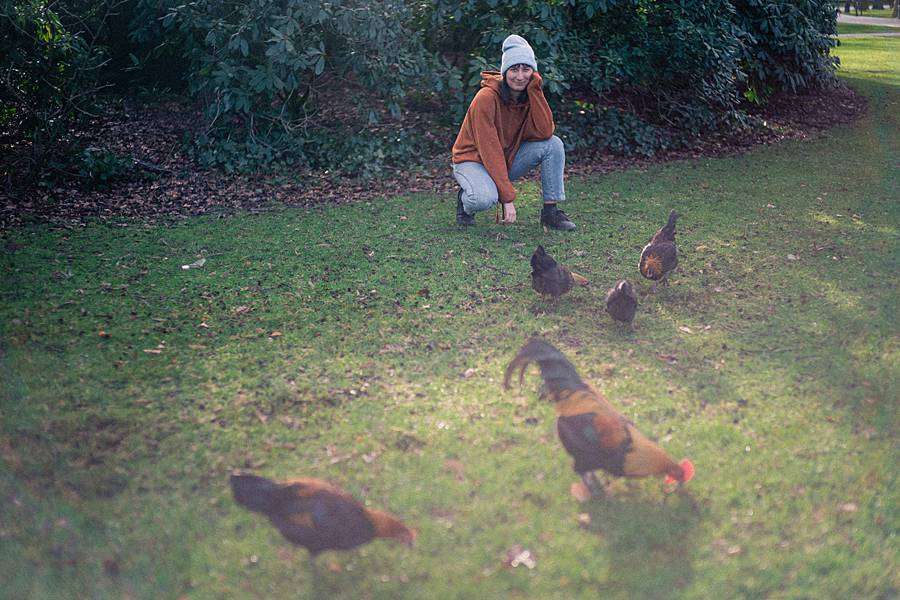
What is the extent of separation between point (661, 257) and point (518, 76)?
200 centimetres

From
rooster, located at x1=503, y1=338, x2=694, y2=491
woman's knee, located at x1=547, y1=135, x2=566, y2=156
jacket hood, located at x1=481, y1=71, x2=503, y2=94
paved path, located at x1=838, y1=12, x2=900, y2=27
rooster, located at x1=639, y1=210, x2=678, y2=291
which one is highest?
paved path, located at x1=838, y1=12, x2=900, y2=27

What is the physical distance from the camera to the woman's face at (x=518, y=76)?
5.71 m

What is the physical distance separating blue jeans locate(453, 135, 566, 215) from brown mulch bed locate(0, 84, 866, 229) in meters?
1.52

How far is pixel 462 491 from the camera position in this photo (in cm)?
291

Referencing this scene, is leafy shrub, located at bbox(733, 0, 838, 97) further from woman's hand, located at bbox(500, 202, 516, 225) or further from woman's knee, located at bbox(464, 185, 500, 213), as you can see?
woman's hand, located at bbox(500, 202, 516, 225)

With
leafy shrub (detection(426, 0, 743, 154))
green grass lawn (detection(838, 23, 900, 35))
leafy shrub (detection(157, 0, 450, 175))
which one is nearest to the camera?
leafy shrub (detection(157, 0, 450, 175))

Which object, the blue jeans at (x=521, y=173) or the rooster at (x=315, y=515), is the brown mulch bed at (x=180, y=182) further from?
the rooster at (x=315, y=515)

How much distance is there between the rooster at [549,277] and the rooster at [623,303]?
1.23 feet

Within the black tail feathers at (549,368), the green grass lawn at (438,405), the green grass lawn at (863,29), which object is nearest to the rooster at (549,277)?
the green grass lawn at (438,405)

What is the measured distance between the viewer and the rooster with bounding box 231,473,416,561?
249 cm

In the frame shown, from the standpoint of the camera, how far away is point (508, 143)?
6305mm

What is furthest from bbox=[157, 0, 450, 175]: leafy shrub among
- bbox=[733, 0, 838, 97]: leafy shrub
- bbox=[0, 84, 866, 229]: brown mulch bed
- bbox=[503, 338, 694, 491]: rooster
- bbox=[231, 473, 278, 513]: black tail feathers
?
bbox=[231, 473, 278, 513]: black tail feathers

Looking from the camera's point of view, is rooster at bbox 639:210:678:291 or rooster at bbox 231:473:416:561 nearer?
rooster at bbox 231:473:416:561

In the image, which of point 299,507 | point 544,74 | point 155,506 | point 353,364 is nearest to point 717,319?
point 353,364
